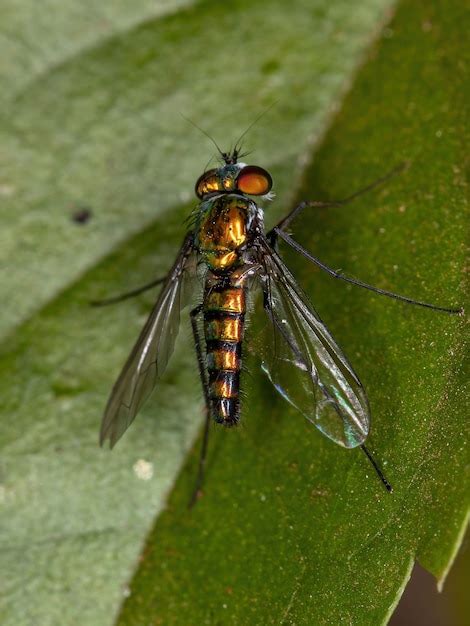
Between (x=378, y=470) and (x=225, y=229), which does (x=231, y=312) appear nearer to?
(x=225, y=229)

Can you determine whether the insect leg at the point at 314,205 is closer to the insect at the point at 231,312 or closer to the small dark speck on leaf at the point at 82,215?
the insect at the point at 231,312

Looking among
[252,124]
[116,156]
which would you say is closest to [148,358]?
[116,156]

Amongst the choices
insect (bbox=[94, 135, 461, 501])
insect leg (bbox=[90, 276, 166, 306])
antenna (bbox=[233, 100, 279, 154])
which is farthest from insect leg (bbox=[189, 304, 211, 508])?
antenna (bbox=[233, 100, 279, 154])

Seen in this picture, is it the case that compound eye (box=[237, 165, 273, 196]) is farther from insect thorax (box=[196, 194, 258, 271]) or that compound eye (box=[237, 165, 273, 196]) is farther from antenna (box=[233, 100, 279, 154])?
antenna (box=[233, 100, 279, 154])

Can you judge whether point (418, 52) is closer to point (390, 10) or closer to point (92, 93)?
point (390, 10)

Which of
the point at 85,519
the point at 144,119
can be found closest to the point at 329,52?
the point at 144,119

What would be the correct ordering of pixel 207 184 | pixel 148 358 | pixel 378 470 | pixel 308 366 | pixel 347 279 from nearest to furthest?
1. pixel 378 470
2. pixel 308 366
3. pixel 347 279
4. pixel 148 358
5. pixel 207 184
